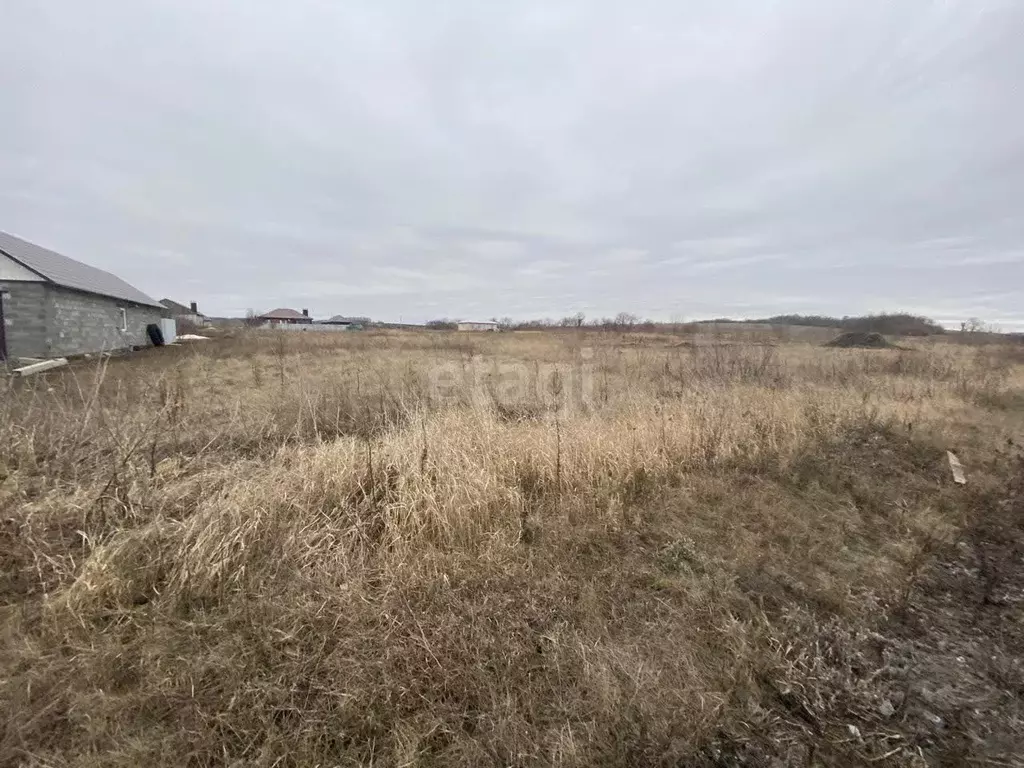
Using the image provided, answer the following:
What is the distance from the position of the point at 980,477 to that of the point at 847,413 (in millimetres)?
2293

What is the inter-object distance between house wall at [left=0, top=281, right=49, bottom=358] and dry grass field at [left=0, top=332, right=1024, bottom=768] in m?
17.7

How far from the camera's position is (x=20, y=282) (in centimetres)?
1589

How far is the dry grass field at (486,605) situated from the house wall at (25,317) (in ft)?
58.2

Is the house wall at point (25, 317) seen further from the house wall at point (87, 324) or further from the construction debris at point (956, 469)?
the construction debris at point (956, 469)

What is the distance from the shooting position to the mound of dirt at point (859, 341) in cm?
3102

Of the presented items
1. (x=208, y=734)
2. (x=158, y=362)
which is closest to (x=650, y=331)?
(x=158, y=362)

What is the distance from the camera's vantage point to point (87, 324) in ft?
62.6

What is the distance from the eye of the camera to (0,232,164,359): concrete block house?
15719 mm

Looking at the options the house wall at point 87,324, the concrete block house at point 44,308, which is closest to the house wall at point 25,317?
the concrete block house at point 44,308

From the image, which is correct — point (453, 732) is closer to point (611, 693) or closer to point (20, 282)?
point (611, 693)

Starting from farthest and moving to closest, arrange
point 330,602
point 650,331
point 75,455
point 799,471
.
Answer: point 650,331
point 799,471
point 75,455
point 330,602
